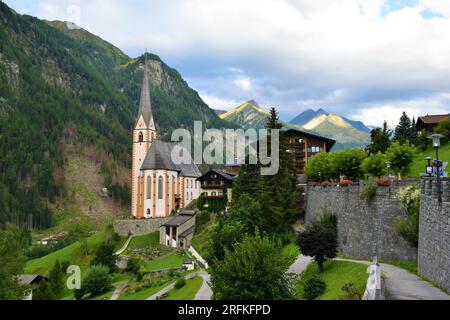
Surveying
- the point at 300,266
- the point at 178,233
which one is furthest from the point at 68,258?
the point at 300,266

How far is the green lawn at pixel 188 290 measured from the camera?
40.3 meters

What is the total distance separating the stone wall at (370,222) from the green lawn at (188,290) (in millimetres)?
13749

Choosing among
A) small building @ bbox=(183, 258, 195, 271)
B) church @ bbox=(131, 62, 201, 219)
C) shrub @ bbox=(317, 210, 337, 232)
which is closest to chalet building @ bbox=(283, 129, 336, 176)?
church @ bbox=(131, 62, 201, 219)

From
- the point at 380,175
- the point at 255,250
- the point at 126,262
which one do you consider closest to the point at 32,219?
the point at 126,262

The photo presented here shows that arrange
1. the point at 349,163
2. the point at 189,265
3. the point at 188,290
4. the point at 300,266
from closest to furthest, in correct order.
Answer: the point at 300,266 → the point at 188,290 → the point at 349,163 → the point at 189,265

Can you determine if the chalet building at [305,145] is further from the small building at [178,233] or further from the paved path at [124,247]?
the paved path at [124,247]

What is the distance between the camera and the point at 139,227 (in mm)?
80875

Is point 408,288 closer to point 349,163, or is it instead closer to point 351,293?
point 351,293

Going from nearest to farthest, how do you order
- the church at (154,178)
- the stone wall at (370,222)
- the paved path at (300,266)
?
the stone wall at (370,222) → the paved path at (300,266) → the church at (154,178)

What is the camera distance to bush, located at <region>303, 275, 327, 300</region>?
25938 millimetres

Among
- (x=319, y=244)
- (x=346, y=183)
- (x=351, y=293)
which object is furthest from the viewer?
(x=346, y=183)

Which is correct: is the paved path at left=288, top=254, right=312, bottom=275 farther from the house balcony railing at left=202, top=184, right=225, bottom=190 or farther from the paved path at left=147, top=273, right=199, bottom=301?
the house balcony railing at left=202, top=184, right=225, bottom=190

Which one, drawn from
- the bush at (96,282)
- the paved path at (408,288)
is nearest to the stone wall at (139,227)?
the bush at (96,282)

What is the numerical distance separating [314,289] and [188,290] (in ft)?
64.2
